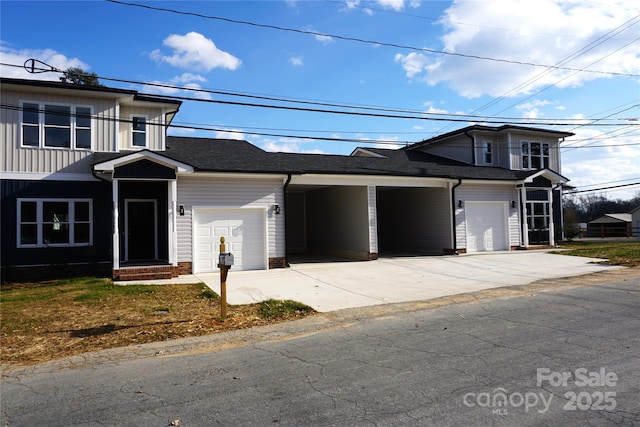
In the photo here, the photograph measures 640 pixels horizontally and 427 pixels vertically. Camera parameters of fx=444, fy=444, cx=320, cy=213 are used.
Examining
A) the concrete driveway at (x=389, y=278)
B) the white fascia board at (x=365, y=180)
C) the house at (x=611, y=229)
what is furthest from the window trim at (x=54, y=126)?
the house at (x=611, y=229)

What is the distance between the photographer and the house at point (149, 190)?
14180 mm

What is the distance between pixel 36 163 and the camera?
14.6 m

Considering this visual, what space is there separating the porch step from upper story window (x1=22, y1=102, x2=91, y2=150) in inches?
197

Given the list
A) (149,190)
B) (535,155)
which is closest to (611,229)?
(535,155)

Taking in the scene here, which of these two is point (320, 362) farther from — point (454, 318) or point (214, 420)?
point (454, 318)

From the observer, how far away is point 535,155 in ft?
82.0

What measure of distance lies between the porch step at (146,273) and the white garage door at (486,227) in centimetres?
1259

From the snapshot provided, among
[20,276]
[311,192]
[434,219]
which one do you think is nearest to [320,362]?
[20,276]

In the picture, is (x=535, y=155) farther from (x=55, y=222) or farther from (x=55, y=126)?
(x=55, y=222)

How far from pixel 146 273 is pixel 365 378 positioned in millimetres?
10231

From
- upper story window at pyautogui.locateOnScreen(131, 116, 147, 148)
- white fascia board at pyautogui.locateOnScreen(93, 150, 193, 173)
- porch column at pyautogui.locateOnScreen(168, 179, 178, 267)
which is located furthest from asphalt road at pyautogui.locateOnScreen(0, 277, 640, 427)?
upper story window at pyautogui.locateOnScreen(131, 116, 147, 148)

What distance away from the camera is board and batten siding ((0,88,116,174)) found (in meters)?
14.3

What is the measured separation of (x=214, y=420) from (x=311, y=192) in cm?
2033

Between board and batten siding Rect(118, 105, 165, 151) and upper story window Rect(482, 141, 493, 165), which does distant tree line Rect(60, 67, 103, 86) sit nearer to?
board and batten siding Rect(118, 105, 165, 151)
